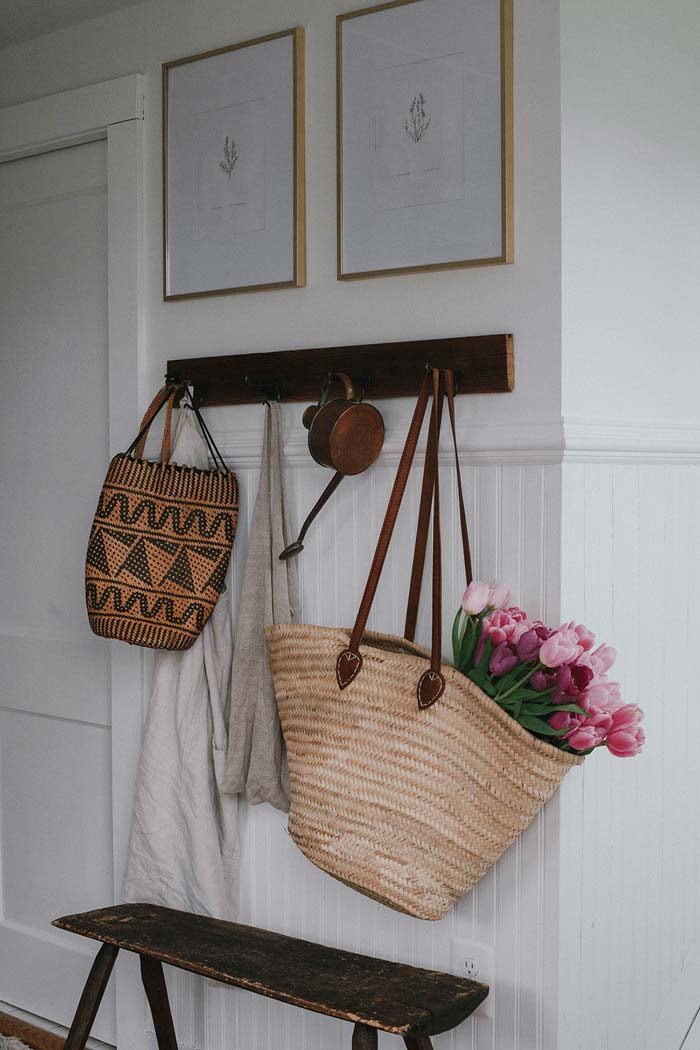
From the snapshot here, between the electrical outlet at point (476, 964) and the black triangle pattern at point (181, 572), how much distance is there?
80 cm

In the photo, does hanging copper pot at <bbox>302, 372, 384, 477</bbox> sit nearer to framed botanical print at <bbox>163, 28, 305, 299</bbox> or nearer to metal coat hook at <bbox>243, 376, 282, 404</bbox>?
metal coat hook at <bbox>243, 376, 282, 404</bbox>

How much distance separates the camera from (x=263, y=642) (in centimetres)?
209

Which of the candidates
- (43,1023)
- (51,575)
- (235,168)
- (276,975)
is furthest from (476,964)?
(235,168)

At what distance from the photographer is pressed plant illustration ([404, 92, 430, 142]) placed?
6.31ft

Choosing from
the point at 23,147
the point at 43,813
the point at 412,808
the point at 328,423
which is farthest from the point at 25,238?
the point at 412,808

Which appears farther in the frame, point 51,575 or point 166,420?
point 51,575

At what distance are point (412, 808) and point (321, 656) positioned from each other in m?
0.29

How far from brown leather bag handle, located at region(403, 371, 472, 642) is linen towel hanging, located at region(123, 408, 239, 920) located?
1.47 feet

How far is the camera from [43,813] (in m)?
2.63

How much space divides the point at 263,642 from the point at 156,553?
261 mm

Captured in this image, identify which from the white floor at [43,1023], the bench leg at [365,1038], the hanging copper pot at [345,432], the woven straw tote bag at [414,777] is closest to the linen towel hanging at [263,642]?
the hanging copper pot at [345,432]

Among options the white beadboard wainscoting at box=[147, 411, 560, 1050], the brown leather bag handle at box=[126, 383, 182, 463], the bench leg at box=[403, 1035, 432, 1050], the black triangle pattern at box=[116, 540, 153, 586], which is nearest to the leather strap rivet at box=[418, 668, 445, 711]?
the white beadboard wainscoting at box=[147, 411, 560, 1050]

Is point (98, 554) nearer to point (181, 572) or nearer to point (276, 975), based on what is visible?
point (181, 572)

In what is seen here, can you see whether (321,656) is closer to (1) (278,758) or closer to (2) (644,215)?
(1) (278,758)
